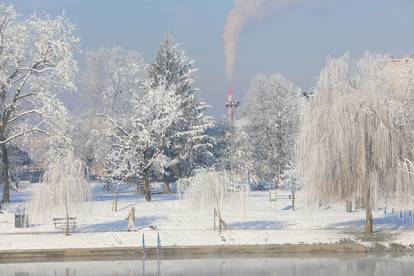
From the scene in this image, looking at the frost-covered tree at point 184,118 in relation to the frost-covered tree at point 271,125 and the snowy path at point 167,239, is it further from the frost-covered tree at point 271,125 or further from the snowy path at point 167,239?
the snowy path at point 167,239

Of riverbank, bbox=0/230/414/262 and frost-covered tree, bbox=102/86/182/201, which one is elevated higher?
frost-covered tree, bbox=102/86/182/201

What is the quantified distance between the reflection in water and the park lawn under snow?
7.93 ft

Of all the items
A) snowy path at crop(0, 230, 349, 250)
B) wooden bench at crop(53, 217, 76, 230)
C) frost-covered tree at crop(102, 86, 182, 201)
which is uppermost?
frost-covered tree at crop(102, 86, 182, 201)

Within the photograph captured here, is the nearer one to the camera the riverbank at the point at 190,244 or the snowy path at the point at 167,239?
the riverbank at the point at 190,244

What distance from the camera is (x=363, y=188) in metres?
36.5

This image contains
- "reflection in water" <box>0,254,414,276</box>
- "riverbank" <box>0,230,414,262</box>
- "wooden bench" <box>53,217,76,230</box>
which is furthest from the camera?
"wooden bench" <box>53,217,76,230</box>

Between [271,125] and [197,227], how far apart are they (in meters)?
36.4

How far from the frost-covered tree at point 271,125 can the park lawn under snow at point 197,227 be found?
2547 centimetres

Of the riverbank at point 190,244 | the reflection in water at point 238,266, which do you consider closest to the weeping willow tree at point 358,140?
the riverbank at point 190,244

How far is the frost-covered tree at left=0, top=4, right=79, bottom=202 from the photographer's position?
47250 millimetres

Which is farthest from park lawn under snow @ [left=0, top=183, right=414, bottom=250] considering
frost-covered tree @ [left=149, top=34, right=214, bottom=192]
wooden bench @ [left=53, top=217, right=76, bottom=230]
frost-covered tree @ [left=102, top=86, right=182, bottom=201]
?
frost-covered tree @ [left=149, top=34, right=214, bottom=192]

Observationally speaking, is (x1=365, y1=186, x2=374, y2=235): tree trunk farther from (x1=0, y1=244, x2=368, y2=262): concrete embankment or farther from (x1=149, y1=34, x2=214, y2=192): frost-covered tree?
(x1=149, y1=34, x2=214, y2=192): frost-covered tree

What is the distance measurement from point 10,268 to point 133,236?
7050 mm

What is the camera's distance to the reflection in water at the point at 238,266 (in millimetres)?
31188
